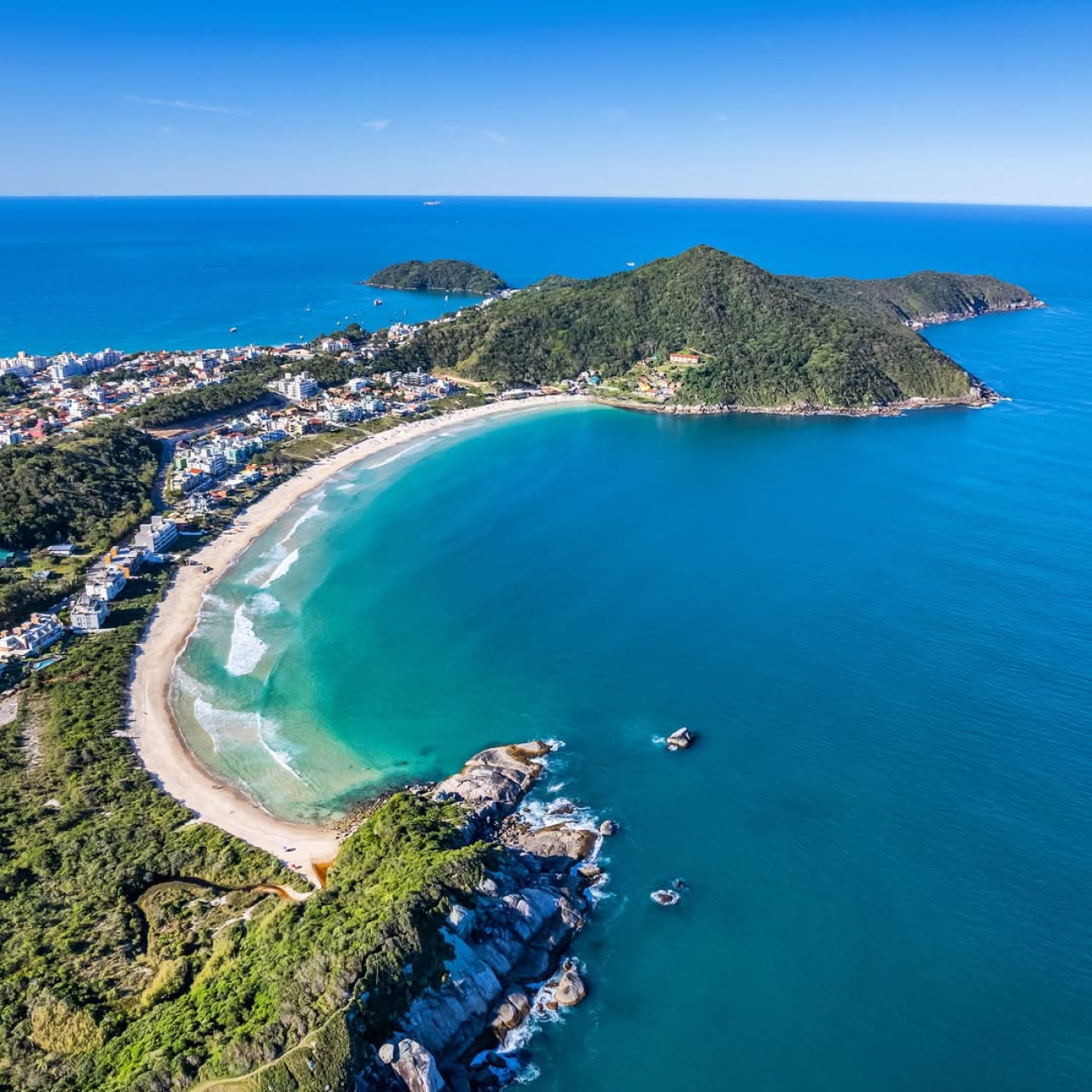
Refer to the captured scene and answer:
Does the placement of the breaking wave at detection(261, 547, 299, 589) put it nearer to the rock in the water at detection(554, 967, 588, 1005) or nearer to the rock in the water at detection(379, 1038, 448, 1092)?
the rock in the water at detection(554, 967, 588, 1005)

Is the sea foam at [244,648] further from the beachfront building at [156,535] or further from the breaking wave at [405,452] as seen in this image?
the breaking wave at [405,452]

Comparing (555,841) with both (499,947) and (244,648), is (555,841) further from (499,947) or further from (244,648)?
(244,648)

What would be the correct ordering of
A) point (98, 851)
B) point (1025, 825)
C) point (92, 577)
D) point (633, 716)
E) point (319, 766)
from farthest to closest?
point (92, 577) < point (633, 716) < point (319, 766) < point (1025, 825) < point (98, 851)

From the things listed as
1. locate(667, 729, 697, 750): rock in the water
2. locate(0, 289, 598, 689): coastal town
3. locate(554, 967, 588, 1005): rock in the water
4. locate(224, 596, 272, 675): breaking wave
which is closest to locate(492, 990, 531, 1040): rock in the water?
locate(554, 967, 588, 1005): rock in the water

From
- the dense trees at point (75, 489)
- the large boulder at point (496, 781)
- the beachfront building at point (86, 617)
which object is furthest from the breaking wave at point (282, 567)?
the large boulder at point (496, 781)

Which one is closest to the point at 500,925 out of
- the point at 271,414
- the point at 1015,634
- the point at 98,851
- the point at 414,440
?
the point at 98,851

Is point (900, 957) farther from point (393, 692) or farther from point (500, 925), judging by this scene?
point (393, 692)

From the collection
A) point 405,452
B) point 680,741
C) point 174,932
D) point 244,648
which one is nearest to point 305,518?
point 405,452
